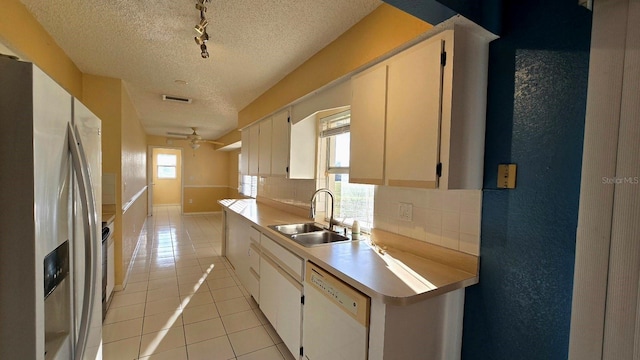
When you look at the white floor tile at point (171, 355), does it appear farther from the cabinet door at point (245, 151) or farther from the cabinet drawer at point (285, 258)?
the cabinet door at point (245, 151)

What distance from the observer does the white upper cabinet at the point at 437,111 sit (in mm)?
1248

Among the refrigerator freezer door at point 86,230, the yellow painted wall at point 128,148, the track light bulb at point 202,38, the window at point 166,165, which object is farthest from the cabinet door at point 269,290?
the window at point 166,165

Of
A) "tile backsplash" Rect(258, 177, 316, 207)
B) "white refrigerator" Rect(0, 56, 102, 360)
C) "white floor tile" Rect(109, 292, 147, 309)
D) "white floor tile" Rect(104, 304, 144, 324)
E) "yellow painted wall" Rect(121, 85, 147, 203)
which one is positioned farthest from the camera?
"yellow painted wall" Rect(121, 85, 147, 203)

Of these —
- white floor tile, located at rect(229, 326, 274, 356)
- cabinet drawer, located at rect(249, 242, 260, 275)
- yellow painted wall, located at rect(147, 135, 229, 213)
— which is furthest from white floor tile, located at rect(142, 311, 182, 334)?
yellow painted wall, located at rect(147, 135, 229, 213)

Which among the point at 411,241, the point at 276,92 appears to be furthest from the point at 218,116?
the point at 411,241

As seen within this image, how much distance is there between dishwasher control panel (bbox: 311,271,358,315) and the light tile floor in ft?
2.88

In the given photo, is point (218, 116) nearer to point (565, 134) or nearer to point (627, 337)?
point (565, 134)

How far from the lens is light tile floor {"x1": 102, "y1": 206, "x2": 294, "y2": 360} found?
2.04 meters

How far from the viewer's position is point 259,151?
371 cm

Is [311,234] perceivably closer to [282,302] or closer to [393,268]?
[282,302]

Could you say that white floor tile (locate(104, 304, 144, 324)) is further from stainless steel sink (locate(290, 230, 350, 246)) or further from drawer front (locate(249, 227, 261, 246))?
stainless steel sink (locate(290, 230, 350, 246))

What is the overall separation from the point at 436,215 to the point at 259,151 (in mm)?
2714

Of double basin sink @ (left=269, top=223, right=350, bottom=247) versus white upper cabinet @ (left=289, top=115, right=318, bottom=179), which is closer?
double basin sink @ (left=269, top=223, right=350, bottom=247)

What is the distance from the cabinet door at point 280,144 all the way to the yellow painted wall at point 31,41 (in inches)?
75.7
